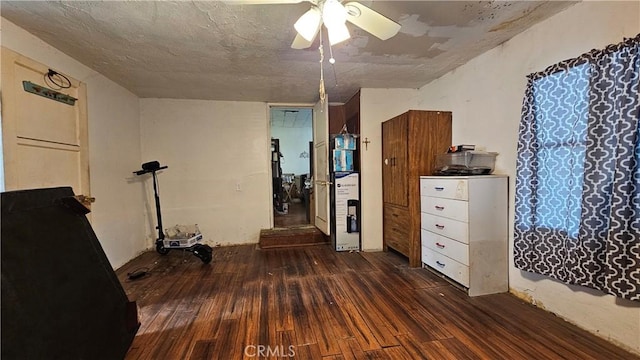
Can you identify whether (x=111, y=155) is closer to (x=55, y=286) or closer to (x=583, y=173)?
(x=55, y=286)

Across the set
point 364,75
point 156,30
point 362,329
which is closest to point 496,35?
point 364,75

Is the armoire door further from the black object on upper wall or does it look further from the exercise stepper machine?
the black object on upper wall

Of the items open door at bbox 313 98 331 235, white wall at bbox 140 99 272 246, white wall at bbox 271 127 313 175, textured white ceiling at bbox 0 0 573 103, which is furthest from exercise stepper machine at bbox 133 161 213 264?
white wall at bbox 271 127 313 175

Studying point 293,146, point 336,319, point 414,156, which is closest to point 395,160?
point 414,156

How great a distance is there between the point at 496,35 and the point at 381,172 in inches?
81.4

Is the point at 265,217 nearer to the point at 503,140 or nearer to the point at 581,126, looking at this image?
the point at 503,140

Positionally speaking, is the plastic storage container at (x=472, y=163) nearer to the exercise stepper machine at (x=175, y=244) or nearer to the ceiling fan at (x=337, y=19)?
the ceiling fan at (x=337, y=19)

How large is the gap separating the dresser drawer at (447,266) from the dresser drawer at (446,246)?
1.7 inches

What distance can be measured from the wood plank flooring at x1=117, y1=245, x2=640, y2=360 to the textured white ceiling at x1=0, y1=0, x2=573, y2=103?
2.29 m

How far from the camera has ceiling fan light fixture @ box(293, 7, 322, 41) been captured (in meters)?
1.64

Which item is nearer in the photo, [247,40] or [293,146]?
[247,40]

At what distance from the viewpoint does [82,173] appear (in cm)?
276

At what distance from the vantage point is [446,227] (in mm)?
2678

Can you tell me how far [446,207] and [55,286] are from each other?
2833 mm
